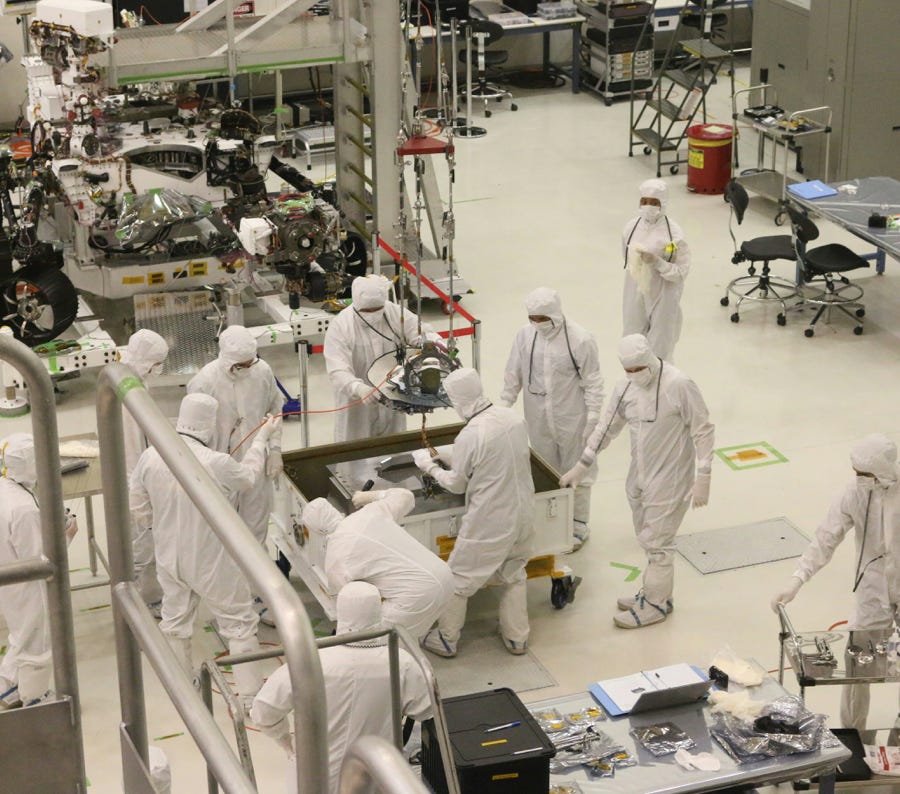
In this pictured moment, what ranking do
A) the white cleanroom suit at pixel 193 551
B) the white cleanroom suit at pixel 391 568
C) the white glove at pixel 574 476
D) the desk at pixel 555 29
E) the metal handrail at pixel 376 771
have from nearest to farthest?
1. the metal handrail at pixel 376 771
2. the white cleanroom suit at pixel 391 568
3. the white cleanroom suit at pixel 193 551
4. the white glove at pixel 574 476
5. the desk at pixel 555 29

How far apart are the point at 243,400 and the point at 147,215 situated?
110 inches

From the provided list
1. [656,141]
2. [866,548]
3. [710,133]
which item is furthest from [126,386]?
[656,141]

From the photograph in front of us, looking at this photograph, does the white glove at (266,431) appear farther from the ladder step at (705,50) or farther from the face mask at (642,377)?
the ladder step at (705,50)

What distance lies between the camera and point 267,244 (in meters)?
8.40

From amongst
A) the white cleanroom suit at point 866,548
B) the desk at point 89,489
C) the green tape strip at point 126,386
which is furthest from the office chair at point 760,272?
the green tape strip at point 126,386

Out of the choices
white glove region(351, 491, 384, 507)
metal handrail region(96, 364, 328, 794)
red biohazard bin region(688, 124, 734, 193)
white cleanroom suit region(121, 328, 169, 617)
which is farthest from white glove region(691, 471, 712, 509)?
red biohazard bin region(688, 124, 734, 193)

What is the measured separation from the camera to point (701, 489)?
6762mm

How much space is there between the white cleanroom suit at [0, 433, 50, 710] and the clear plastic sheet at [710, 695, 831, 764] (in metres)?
2.76

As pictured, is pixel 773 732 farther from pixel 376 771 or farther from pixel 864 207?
pixel 864 207

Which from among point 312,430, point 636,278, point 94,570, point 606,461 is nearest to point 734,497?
point 606,461

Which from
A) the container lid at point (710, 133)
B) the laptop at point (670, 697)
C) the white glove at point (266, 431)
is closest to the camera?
the laptop at point (670, 697)

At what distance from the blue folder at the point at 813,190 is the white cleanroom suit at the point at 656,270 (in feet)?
7.53

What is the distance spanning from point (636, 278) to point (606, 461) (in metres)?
1.15

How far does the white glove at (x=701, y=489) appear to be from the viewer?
22.0 feet
